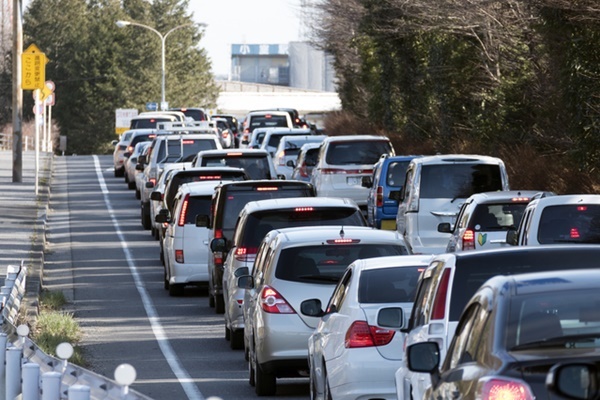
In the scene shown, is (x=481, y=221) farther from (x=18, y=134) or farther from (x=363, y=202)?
(x=18, y=134)

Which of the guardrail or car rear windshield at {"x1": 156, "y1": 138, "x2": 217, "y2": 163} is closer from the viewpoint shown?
the guardrail

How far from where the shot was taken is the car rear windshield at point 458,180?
24.0 m

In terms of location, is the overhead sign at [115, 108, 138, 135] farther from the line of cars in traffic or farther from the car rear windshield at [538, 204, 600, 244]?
the car rear windshield at [538, 204, 600, 244]

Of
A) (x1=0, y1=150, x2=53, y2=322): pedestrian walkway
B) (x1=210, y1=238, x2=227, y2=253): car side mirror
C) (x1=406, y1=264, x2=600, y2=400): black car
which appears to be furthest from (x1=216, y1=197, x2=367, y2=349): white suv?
(x1=406, y1=264, x2=600, y2=400): black car

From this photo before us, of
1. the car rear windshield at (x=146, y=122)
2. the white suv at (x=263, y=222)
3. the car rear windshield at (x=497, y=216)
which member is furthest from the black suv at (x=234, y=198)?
the car rear windshield at (x=146, y=122)

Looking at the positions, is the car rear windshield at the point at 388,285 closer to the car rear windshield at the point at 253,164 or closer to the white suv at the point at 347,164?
the car rear windshield at the point at 253,164

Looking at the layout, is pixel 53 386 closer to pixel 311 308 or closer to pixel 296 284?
pixel 311 308

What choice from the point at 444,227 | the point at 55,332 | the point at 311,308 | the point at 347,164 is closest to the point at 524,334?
the point at 311,308

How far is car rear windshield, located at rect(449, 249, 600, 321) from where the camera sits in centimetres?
973

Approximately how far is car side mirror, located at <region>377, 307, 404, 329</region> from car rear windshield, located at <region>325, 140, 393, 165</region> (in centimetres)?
2282

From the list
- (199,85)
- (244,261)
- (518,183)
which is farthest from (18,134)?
(199,85)

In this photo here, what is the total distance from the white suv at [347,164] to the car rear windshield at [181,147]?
15.9ft

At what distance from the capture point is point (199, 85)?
127 m

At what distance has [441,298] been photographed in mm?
9922
